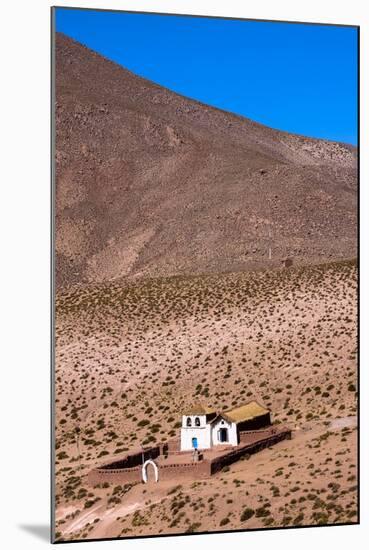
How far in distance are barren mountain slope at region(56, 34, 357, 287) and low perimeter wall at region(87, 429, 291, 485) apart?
2.55 metres

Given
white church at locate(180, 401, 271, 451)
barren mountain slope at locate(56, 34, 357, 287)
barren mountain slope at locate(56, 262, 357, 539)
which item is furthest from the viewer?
barren mountain slope at locate(56, 34, 357, 287)

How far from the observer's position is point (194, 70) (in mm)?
19031

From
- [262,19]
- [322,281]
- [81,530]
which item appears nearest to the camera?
[81,530]

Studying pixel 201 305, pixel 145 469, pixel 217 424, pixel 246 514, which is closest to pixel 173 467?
pixel 145 469

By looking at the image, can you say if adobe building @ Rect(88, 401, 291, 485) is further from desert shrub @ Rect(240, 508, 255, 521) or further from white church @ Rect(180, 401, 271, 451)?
desert shrub @ Rect(240, 508, 255, 521)

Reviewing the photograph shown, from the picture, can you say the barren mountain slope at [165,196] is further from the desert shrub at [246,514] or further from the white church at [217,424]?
the desert shrub at [246,514]

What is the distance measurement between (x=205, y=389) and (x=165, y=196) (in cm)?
342

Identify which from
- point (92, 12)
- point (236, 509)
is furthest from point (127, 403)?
point (92, 12)

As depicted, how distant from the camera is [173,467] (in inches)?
717

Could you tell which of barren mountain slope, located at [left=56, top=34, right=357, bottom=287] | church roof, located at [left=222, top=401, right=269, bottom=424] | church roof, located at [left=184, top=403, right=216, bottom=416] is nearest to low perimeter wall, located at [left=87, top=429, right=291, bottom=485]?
church roof, located at [left=222, top=401, right=269, bottom=424]

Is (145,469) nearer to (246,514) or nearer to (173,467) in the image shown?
(173,467)

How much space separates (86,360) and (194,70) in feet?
14.2

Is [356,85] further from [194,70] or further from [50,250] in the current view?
[50,250]

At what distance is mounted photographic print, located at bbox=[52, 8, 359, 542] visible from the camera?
59.3ft
